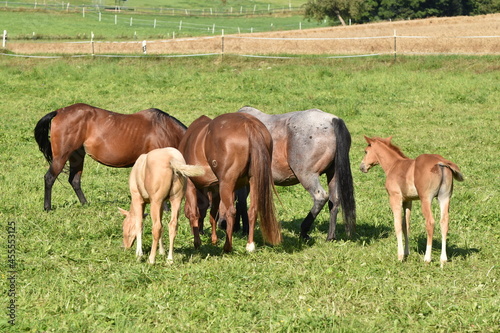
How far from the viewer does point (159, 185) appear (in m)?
7.95

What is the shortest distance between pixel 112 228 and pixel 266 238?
244 centimetres

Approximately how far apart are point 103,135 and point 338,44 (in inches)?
1033

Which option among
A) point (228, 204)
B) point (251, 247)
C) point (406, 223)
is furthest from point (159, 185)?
point (406, 223)

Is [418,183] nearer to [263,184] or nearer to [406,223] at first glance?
[406,223]

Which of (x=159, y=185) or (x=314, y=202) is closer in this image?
(x=159, y=185)

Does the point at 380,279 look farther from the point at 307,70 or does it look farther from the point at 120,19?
the point at 120,19

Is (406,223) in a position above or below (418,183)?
below

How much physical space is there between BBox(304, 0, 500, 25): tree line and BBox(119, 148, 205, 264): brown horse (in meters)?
56.9

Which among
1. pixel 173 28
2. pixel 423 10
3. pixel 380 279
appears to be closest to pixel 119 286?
pixel 380 279

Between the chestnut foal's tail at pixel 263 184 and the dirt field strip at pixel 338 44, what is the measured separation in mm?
21783

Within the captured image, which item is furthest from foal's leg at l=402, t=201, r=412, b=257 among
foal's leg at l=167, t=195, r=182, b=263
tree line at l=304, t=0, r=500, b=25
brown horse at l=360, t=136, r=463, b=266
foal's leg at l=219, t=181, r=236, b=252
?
tree line at l=304, t=0, r=500, b=25

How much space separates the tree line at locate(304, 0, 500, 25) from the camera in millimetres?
64375

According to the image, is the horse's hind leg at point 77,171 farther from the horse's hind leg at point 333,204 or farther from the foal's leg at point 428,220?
the foal's leg at point 428,220

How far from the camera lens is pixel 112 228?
9.73 metres
